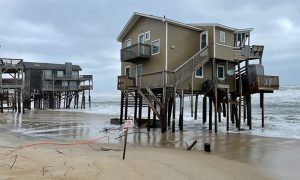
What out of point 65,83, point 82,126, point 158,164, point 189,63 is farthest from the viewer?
point 65,83

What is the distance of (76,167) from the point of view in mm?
9352

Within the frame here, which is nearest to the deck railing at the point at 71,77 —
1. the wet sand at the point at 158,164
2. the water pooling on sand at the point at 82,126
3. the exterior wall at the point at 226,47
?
the water pooling on sand at the point at 82,126

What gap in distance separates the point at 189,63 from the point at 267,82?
7124 millimetres

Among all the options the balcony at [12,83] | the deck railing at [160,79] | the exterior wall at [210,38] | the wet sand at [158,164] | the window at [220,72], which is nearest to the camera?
the wet sand at [158,164]

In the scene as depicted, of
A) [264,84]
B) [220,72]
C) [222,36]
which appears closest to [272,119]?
[264,84]

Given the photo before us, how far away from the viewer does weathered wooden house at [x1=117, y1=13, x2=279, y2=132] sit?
2433 centimetres

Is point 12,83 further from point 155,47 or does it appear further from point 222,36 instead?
point 222,36

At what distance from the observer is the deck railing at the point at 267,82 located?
1055 inches

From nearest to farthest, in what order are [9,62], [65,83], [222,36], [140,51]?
[140,51], [222,36], [9,62], [65,83]

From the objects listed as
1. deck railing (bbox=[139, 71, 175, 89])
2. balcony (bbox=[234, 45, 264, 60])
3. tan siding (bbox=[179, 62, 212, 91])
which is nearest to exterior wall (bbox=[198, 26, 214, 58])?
tan siding (bbox=[179, 62, 212, 91])

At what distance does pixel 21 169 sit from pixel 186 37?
19.5 metres

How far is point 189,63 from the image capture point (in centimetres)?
Result: 2436

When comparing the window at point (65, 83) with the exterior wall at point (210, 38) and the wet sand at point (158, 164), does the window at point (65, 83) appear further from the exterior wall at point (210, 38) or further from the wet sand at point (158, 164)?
the wet sand at point (158, 164)

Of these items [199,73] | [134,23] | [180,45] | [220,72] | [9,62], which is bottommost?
[199,73]
